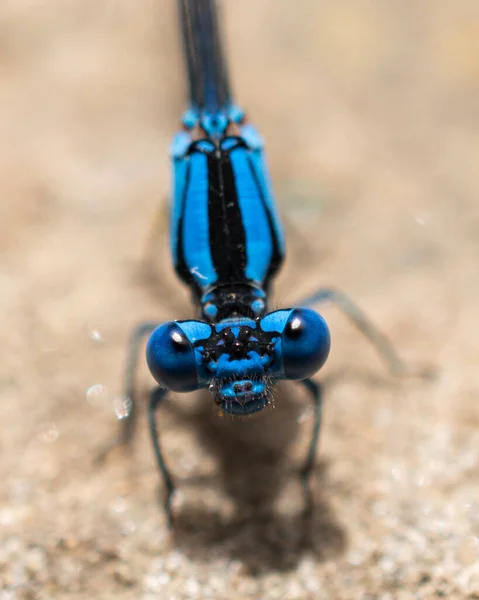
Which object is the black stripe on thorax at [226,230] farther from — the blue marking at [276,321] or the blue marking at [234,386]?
the blue marking at [234,386]

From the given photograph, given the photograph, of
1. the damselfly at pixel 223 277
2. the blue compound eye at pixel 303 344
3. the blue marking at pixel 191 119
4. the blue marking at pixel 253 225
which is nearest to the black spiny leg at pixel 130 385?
the damselfly at pixel 223 277

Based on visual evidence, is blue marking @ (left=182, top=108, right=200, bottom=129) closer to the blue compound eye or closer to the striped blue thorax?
the striped blue thorax

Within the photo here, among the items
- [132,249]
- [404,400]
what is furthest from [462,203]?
[132,249]

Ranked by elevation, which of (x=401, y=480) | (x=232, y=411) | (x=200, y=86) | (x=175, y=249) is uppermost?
(x=200, y=86)

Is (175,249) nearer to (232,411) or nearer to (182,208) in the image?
(182,208)

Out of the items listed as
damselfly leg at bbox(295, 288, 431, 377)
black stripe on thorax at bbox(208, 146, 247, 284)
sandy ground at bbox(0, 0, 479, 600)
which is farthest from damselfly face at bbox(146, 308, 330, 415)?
damselfly leg at bbox(295, 288, 431, 377)

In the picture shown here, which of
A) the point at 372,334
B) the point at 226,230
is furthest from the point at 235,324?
the point at 372,334
